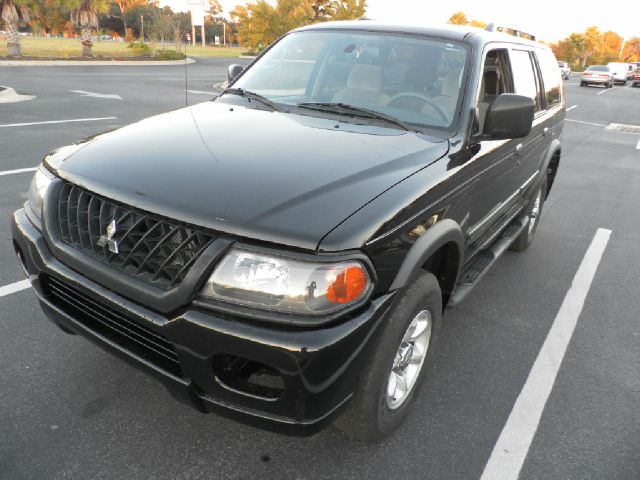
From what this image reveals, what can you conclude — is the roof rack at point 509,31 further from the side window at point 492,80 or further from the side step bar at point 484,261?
the side step bar at point 484,261

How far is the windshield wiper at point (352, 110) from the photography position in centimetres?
285

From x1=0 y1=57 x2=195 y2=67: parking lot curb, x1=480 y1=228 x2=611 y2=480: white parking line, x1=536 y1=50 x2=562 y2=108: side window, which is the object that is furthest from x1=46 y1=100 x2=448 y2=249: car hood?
x1=0 y1=57 x2=195 y2=67: parking lot curb

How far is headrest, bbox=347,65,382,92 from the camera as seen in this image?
3.11 metres

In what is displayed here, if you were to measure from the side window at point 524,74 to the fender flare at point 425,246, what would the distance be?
178 cm

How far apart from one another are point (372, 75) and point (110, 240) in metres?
1.89

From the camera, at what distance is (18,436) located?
92.5 inches

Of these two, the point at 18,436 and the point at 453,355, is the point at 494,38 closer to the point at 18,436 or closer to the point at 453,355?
the point at 453,355

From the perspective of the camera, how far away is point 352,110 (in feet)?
9.75

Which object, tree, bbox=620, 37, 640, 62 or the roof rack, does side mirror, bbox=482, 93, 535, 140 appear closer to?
the roof rack

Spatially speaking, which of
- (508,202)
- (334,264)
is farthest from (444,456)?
(508,202)

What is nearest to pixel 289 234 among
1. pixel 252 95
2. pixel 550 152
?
pixel 252 95

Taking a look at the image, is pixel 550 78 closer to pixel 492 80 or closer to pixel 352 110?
pixel 492 80

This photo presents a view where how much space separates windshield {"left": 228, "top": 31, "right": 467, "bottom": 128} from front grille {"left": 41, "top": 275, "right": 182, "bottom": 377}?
169 cm

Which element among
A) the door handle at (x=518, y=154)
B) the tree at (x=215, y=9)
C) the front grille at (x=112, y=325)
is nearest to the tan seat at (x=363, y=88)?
the door handle at (x=518, y=154)
